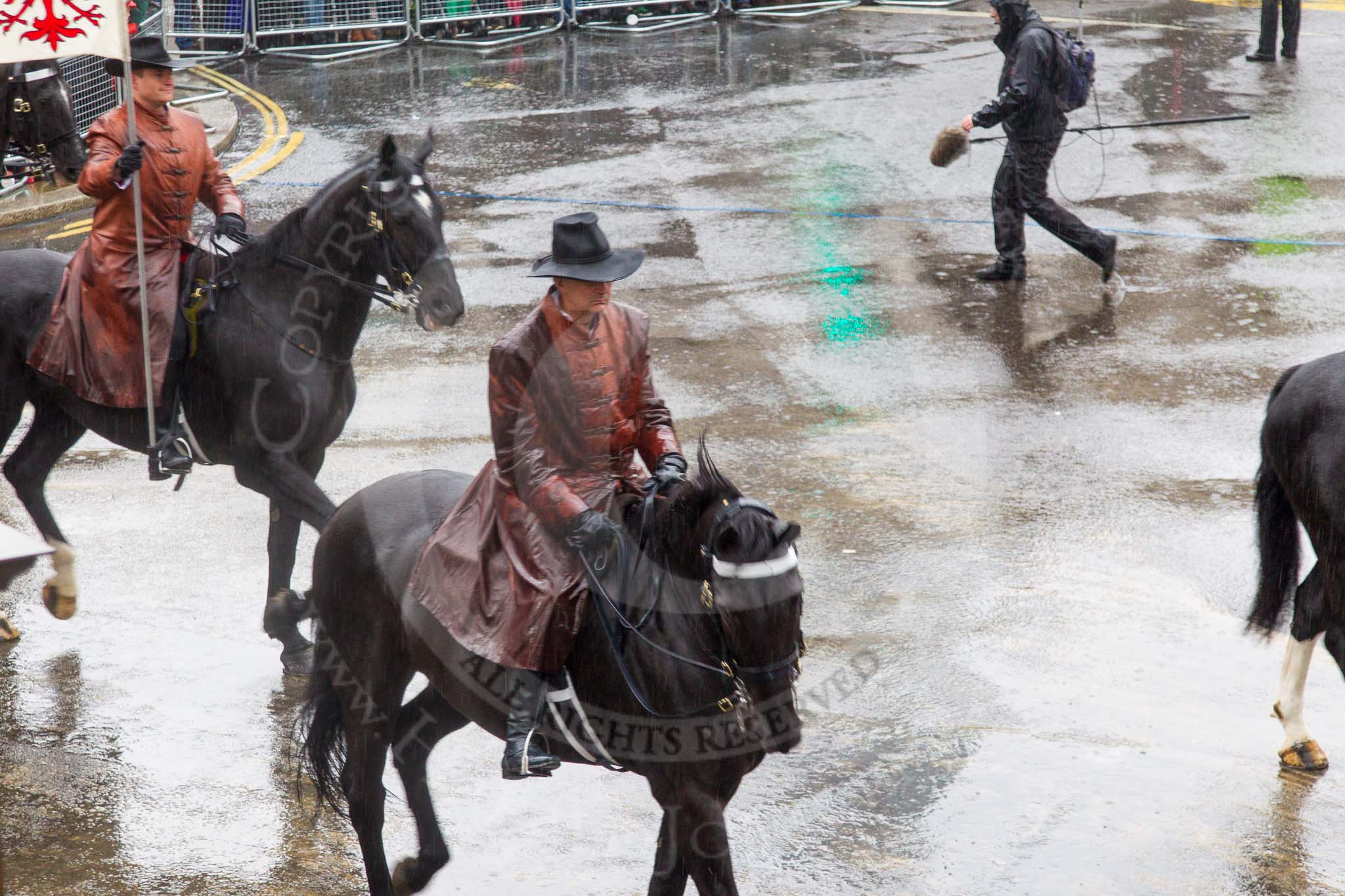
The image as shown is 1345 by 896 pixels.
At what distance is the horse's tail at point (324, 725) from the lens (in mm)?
5371

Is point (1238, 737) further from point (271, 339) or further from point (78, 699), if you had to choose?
point (78, 699)

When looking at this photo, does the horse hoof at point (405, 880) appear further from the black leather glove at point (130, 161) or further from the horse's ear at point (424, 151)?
the black leather glove at point (130, 161)

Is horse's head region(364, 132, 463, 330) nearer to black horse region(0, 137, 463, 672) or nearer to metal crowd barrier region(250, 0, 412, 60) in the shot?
black horse region(0, 137, 463, 672)

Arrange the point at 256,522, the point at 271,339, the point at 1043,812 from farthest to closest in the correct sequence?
the point at 256,522 → the point at 271,339 → the point at 1043,812

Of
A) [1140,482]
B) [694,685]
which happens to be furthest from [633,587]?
[1140,482]

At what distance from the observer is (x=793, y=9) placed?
22.1 m

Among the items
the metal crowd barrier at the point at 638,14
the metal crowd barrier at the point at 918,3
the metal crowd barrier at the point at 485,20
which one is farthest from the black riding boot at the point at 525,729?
the metal crowd barrier at the point at 918,3

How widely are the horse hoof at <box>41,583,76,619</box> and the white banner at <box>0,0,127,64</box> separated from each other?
2.54 meters

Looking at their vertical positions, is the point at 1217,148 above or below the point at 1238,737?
above

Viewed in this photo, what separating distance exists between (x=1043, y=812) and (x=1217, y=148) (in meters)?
11.5

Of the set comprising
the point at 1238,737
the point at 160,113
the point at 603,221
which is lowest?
the point at 1238,737

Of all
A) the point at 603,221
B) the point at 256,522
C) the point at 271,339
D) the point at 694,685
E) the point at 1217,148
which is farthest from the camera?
the point at 1217,148

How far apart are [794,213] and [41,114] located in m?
6.54

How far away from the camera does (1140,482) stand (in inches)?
343
